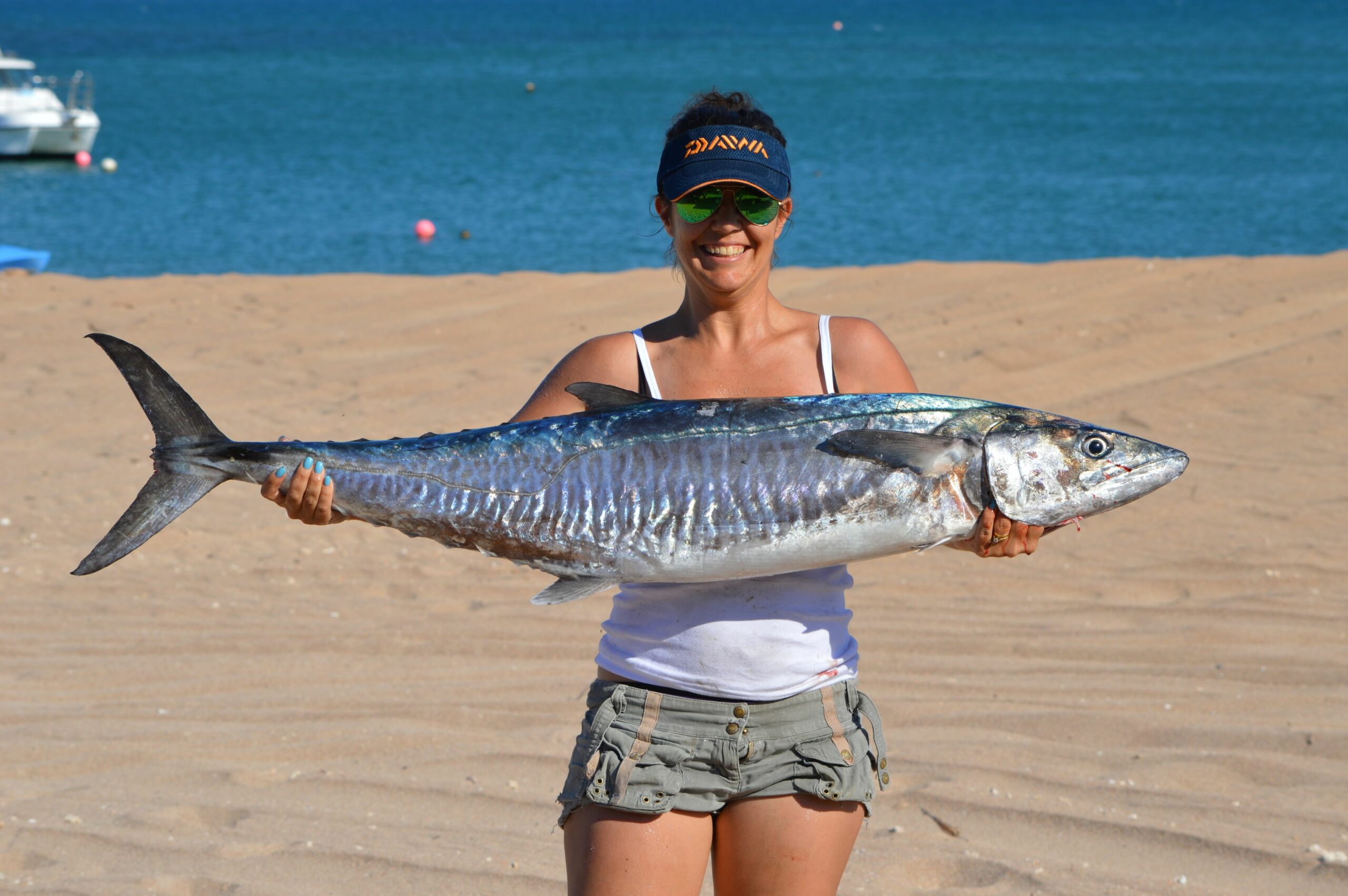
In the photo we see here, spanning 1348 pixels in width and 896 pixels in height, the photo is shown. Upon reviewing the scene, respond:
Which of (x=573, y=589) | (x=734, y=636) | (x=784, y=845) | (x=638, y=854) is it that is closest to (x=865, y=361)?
(x=734, y=636)

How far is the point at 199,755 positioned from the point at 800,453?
308 centimetres

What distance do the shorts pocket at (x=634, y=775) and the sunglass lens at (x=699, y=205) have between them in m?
1.07

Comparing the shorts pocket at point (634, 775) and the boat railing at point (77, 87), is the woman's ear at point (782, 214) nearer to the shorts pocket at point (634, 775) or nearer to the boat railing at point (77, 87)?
the shorts pocket at point (634, 775)

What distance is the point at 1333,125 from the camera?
129 feet

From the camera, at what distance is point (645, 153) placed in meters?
36.3

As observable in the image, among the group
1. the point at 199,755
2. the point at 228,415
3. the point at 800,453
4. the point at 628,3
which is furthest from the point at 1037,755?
the point at 628,3

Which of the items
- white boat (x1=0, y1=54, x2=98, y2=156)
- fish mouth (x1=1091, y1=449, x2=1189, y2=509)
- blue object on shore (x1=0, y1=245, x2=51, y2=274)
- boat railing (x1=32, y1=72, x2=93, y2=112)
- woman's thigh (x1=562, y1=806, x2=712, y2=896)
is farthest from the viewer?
boat railing (x1=32, y1=72, x2=93, y2=112)

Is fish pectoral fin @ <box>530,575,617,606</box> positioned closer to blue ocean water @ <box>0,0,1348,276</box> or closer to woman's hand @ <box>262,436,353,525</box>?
woman's hand @ <box>262,436,353,525</box>

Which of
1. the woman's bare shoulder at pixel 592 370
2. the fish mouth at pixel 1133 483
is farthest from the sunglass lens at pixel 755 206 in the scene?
the fish mouth at pixel 1133 483

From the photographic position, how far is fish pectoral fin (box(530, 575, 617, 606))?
2635 mm

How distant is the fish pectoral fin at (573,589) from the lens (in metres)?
2.63

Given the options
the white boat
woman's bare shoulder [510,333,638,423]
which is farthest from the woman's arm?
the white boat

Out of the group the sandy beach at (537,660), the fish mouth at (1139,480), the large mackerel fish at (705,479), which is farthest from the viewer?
the sandy beach at (537,660)

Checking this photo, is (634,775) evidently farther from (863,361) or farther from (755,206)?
(755,206)
